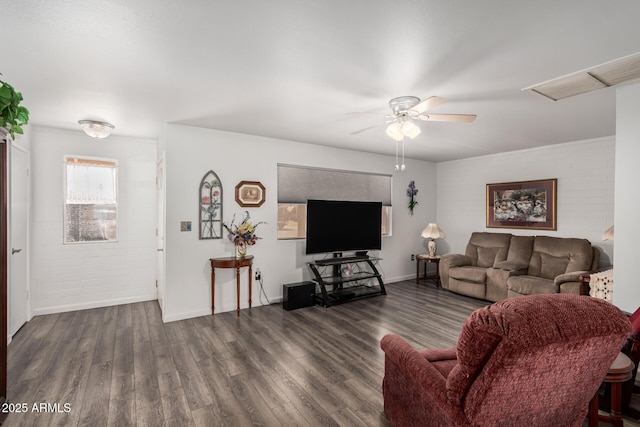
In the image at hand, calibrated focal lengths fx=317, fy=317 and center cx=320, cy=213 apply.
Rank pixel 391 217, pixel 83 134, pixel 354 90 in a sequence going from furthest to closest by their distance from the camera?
pixel 391 217, pixel 83 134, pixel 354 90

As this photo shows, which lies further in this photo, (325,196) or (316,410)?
(325,196)

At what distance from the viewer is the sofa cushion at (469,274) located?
5.05 m

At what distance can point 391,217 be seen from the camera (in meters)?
6.28

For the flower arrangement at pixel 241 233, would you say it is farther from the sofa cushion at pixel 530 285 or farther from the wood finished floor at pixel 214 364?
the sofa cushion at pixel 530 285

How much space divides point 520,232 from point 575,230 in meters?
0.80


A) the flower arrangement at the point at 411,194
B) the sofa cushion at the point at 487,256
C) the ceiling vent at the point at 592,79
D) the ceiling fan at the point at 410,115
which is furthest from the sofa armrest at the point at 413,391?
the flower arrangement at the point at 411,194

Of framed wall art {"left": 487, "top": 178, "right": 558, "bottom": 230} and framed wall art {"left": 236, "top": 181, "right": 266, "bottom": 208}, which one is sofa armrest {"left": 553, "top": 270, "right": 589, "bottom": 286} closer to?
framed wall art {"left": 487, "top": 178, "right": 558, "bottom": 230}

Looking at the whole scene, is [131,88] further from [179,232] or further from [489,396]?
[489,396]

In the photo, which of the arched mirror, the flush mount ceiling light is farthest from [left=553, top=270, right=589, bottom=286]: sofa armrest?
the flush mount ceiling light

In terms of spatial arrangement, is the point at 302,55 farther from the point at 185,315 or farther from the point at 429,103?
the point at 185,315

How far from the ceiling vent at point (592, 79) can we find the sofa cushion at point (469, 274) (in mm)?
2953

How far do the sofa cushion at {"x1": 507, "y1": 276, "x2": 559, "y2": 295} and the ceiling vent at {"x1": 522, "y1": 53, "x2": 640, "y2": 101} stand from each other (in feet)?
8.59

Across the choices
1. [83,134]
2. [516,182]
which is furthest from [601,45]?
[83,134]

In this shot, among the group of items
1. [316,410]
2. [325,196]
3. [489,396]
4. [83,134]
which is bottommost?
[316,410]
